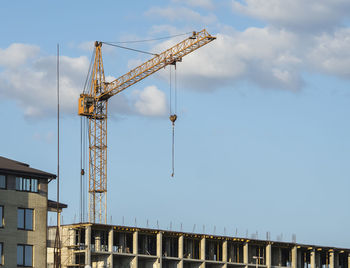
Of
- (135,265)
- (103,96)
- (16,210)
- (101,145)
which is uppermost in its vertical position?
(103,96)

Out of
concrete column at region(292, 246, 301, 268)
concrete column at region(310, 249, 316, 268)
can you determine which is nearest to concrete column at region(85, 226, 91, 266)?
concrete column at region(292, 246, 301, 268)

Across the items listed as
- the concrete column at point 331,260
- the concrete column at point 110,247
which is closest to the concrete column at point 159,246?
the concrete column at point 110,247

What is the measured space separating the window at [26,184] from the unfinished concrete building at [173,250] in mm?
14267

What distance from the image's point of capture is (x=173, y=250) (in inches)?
4552

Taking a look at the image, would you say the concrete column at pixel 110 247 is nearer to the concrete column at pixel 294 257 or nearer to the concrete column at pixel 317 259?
the concrete column at pixel 294 257

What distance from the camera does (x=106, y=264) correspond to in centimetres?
10625

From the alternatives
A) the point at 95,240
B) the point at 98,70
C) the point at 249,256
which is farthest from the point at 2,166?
the point at 98,70

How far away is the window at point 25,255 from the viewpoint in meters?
88.8

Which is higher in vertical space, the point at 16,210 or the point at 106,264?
the point at 16,210

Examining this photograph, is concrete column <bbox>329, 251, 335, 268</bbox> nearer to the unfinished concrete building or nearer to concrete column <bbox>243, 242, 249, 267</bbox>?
the unfinished concrete building

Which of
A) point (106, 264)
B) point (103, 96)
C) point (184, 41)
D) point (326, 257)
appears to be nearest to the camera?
point (106, 264)

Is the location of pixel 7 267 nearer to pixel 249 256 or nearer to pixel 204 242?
pixel 204 242

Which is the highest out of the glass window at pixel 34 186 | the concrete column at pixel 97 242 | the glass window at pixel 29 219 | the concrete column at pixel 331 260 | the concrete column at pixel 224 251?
the glass window at pixel 34 186

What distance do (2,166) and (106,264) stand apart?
24124 millimetres
